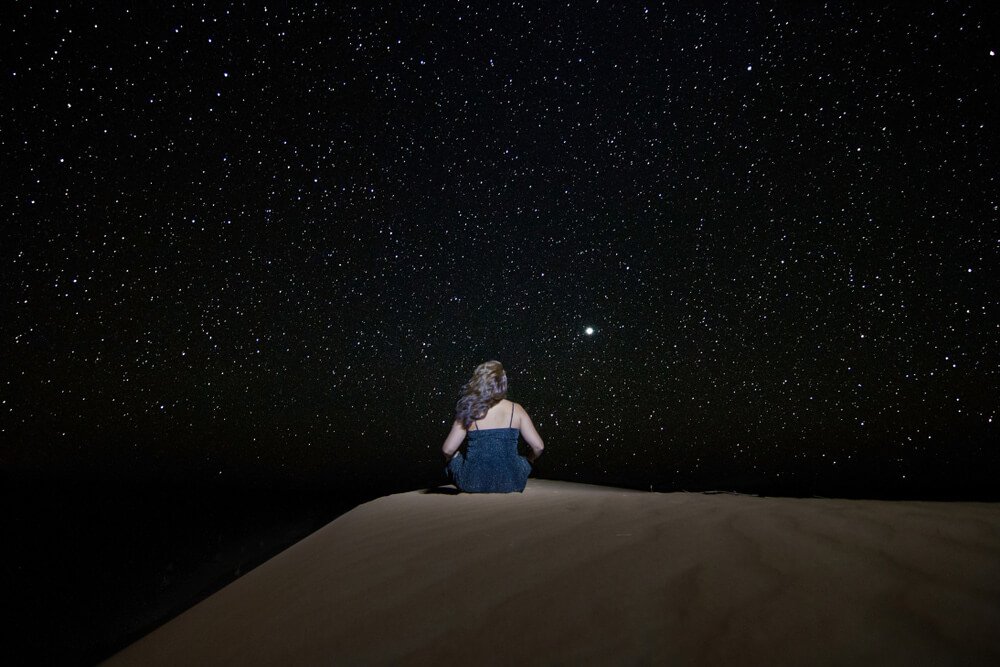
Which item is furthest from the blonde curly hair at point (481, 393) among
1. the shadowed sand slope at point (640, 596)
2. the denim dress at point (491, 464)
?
the shadowed sand slope at point (640, 596)

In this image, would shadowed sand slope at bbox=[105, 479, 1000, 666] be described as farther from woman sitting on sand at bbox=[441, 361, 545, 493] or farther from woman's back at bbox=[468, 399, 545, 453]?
woman's back at bbox=[468, 399, 545, 453]

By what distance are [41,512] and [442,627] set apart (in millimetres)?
12163

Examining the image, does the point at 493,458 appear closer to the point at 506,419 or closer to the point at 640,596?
the point at 506,419

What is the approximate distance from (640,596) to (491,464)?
2790mm

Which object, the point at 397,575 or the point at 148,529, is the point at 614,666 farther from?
the point at 148,529

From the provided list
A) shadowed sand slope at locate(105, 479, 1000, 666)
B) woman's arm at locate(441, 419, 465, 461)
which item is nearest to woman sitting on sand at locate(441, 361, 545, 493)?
woman's arm at locate(441, 419, 465, 461)

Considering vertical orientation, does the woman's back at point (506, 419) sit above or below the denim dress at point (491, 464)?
above

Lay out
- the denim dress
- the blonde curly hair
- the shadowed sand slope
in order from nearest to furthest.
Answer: the shadowed sand slope → the denim dress → the blonde curly hair

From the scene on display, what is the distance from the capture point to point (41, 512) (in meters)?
9.24

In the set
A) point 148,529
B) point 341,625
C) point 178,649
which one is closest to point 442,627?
point 341,625

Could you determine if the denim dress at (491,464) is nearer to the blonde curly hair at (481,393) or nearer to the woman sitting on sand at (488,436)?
the woman sitting on sand at (488,436)

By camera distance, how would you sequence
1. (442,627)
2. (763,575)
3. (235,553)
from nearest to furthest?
(442,627) < (763,575) < (235,553)

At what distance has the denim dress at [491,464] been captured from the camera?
3928mm

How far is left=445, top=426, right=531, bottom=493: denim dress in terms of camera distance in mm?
3928
